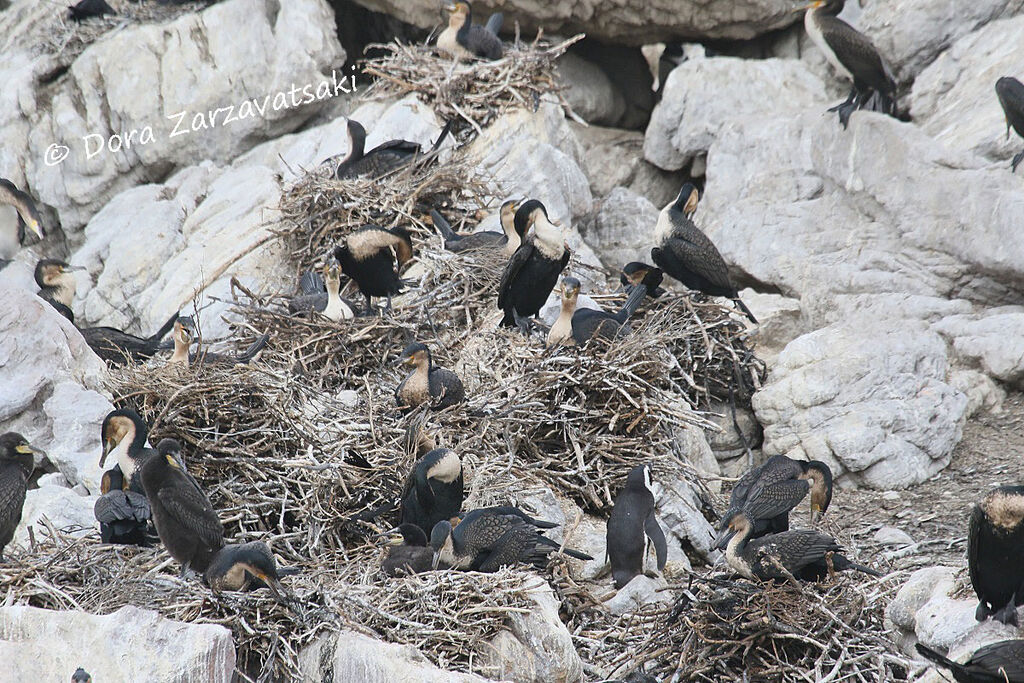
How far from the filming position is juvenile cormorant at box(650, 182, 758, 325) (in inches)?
372

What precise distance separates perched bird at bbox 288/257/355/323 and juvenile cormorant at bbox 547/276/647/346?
1.50m

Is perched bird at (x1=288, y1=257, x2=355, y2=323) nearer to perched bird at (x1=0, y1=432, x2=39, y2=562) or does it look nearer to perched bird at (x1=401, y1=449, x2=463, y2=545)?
perched bird at (x1=401, y1=449, x2=463, y2=545)

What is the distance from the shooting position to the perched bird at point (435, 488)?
278 inches

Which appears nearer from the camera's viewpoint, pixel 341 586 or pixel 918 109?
pixel 341 586

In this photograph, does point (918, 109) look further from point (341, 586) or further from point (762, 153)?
point (341, 586)

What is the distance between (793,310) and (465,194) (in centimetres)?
273

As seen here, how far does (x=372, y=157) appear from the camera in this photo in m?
10.8

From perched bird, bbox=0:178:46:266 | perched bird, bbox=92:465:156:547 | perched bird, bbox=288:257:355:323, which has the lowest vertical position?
perched bird, bbox=0:178:46:266

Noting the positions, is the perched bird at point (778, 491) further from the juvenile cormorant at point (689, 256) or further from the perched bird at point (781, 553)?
the juvenile cormorant at point (689, 256)

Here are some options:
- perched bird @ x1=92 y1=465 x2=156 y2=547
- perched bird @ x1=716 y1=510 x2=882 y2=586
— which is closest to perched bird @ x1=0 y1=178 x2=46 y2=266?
perched bird @ x1=92 y1=465 x2=156 y2=547

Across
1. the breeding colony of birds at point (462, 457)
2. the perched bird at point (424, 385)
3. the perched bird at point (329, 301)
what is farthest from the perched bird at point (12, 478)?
the perched bird at point (329, 301)

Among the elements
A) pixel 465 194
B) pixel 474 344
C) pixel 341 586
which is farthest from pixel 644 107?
pixel 341 586

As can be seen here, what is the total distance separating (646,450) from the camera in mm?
8453

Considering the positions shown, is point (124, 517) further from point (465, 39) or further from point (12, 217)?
point (465, 39)
